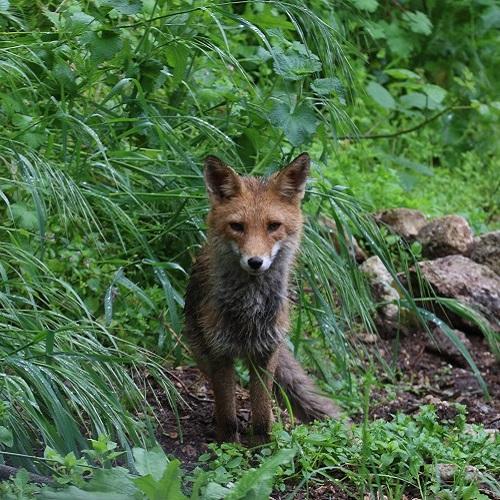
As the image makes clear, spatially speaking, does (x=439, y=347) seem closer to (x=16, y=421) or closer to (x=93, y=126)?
(x=93, y=126)

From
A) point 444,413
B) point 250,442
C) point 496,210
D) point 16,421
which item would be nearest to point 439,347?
point 444,413

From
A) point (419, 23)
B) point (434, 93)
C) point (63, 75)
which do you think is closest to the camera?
point (63, 75)

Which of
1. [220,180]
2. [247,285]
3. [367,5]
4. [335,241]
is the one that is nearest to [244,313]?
[247,285]

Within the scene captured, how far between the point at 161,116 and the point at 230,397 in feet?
5.18

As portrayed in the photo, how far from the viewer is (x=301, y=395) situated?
18.8 ft

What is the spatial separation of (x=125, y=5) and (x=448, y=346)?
3110 mm

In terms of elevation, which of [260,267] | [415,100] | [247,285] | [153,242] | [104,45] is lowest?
[415,100]

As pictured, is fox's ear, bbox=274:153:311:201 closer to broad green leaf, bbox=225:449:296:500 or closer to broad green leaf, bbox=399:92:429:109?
broad green leaf, bbox=225:449:296:500

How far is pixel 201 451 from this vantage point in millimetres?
5266

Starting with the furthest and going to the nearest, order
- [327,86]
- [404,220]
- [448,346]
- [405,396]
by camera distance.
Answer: [404,220] → [448,346] → [405,396] → [327,86]

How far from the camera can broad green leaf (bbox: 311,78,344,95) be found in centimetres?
564

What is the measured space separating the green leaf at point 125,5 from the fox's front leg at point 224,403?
175cm

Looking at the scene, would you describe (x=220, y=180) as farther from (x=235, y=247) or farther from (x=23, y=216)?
(x=23, y=216)

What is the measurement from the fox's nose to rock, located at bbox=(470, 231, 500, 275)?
3.08 m
